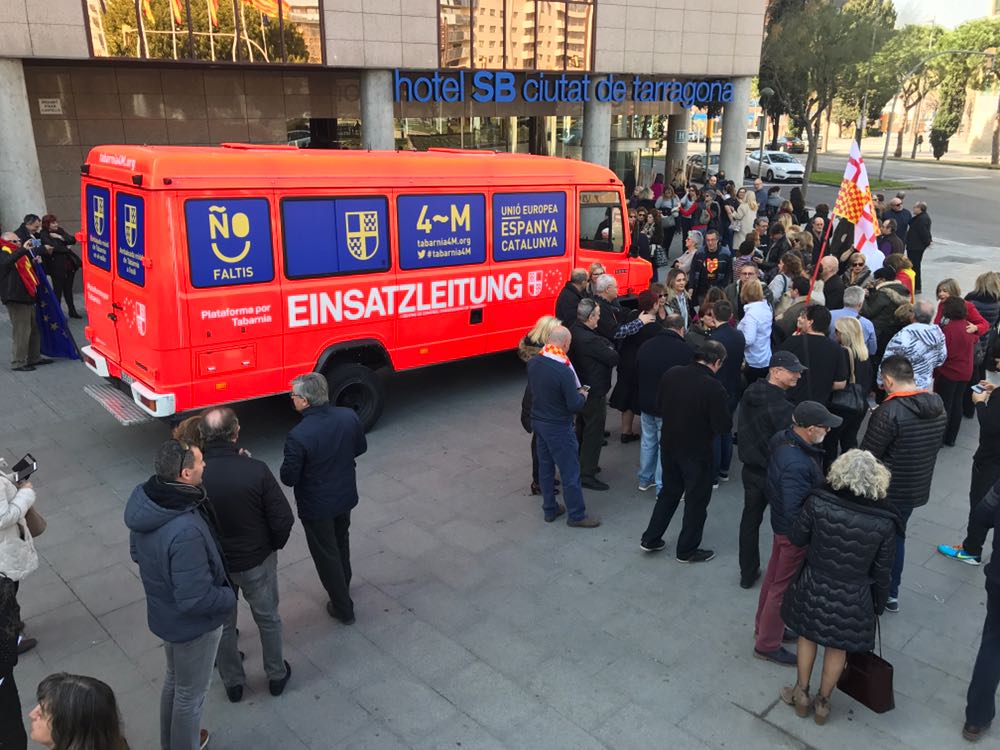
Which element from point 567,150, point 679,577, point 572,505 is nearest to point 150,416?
→ point 572,505

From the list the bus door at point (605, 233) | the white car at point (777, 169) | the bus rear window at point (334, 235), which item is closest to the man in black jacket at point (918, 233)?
the bus door at point (605, 233)

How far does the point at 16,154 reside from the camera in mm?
13688

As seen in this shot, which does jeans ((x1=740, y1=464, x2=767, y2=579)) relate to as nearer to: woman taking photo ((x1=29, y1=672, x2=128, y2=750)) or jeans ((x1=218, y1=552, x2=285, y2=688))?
jeans ((x1=218, y1=552, x2=285, y2=688))

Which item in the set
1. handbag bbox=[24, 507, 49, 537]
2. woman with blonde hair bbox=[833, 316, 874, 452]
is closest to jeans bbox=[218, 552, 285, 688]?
handbag bbox=[24, 507, 49, 537]

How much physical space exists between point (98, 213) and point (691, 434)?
19.8ft

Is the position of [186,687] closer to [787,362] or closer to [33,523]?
[33,523]

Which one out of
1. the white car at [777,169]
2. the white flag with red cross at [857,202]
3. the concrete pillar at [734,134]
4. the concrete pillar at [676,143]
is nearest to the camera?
the white flag with red cross at [857,202]

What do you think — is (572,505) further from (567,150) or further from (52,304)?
(567,150)

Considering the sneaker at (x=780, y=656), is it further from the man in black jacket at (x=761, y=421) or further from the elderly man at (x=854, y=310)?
the elderly man at (x=854, y=310)

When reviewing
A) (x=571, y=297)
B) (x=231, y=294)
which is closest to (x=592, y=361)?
(x=571, y=297)

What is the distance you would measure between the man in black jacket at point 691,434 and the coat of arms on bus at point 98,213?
5609mm

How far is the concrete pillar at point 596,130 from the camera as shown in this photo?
21281mm

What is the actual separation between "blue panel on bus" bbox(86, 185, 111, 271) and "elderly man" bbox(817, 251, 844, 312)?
771 cm

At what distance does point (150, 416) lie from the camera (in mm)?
7285
